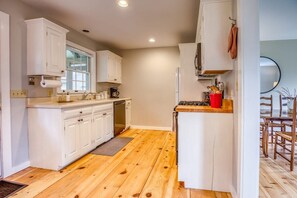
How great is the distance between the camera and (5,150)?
2340 millimetres

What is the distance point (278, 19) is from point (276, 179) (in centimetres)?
271

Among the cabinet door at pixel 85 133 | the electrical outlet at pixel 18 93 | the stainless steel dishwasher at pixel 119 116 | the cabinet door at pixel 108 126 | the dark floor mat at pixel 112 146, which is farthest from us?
the stainless steel dishwasher at pixel 119 116

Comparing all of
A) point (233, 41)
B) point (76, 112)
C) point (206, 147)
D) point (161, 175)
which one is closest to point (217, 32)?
point (233, 41)

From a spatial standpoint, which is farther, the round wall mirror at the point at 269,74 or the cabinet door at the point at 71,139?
the round wall mirror at the point at 269,74

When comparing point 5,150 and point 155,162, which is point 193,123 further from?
point 5,150

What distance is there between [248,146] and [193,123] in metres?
0.61

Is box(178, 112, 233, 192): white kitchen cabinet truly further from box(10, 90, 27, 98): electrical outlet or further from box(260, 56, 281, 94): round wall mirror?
box(260, 56, 281, 94): round wall mirror

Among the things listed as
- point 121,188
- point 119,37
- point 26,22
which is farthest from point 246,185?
point 119,37

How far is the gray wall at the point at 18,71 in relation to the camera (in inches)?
95.6

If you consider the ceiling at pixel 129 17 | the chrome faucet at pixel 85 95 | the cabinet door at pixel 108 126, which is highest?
the ceiling at pixel 129 17

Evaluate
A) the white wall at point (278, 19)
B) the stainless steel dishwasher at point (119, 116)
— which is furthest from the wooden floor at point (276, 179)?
the stainless steel dishwasher at point (119, 116)

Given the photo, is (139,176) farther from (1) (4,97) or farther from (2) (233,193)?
(1) (4,97)

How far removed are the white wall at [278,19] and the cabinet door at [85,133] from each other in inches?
127

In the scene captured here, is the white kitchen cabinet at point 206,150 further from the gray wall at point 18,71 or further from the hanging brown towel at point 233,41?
the gray wall at point 18,71
